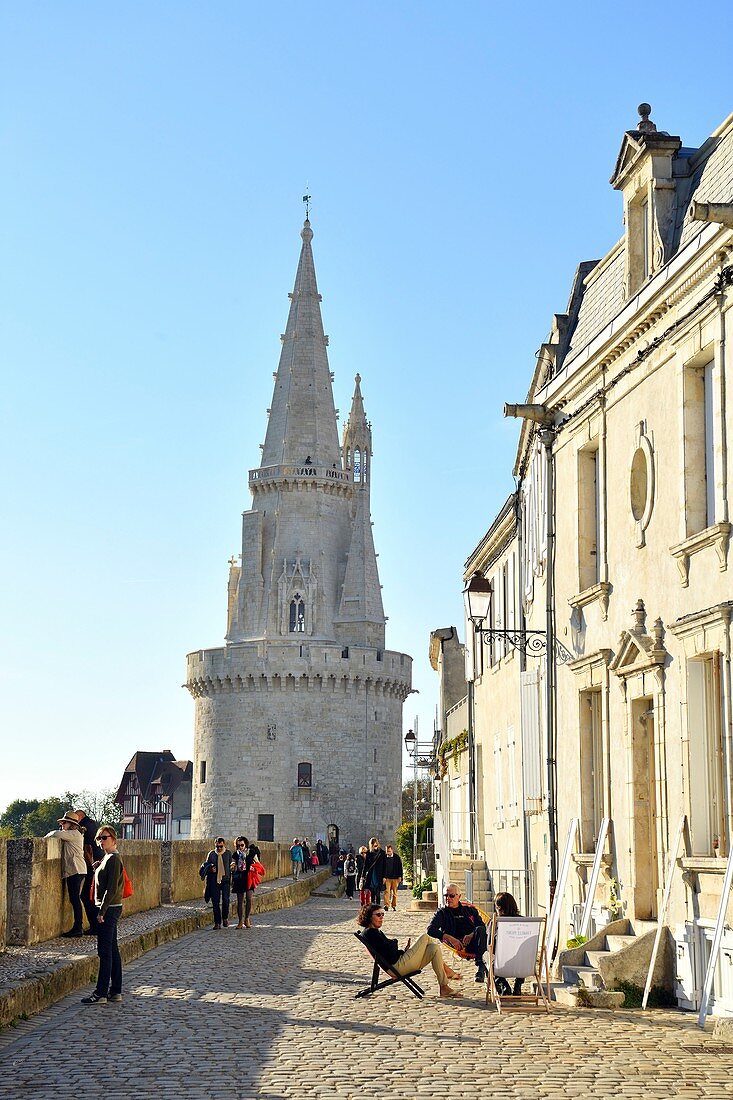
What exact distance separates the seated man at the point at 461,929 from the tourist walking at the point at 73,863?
509 cm

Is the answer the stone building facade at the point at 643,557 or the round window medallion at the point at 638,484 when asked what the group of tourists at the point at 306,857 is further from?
the round window medallion at the point at 638,484

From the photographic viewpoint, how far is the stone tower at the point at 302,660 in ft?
227

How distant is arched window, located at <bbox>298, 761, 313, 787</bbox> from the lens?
2714 inches

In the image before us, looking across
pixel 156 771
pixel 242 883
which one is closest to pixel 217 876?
pixel 242 883

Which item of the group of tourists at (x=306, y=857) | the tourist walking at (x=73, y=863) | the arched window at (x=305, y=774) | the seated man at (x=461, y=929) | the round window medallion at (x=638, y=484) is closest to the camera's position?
the seated man at (x=461, y=929)

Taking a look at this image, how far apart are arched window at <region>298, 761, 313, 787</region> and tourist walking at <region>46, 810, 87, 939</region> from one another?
5185cm

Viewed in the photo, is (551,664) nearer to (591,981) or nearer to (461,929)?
(461,929)

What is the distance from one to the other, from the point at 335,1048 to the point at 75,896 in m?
8.00

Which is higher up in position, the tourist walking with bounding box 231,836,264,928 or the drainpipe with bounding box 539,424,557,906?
the drainpipe with bounding box 539,424,557,906

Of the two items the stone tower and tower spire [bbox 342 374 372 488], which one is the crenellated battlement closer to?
the stone tower

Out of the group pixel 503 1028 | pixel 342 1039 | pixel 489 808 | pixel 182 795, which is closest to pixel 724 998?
pixel 503 1028

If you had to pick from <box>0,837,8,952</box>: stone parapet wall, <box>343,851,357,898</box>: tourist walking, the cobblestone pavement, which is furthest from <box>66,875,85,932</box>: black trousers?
<box>343,851,357,898</box>: tourist walking

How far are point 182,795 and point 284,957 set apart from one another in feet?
309

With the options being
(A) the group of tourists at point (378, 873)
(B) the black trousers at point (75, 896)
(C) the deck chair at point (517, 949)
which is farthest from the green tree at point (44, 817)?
(C) the deck chair at point (517, 949)
